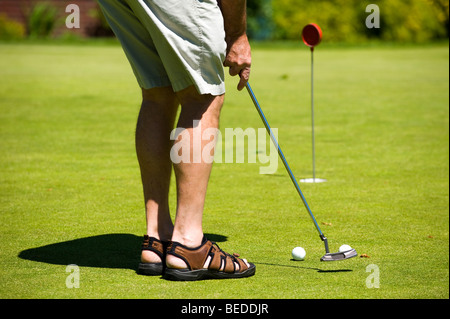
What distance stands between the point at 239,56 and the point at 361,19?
30.5m

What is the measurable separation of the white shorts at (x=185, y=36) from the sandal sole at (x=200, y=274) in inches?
29.9

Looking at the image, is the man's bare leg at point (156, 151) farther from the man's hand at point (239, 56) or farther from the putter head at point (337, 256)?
the putter head at point (337, 256)

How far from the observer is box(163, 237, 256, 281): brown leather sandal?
3193 millimetres

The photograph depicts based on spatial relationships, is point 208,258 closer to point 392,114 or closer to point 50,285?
point 50,285

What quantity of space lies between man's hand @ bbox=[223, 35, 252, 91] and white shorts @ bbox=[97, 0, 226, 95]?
125 mm

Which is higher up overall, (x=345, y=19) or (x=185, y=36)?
(x=345, y=19)

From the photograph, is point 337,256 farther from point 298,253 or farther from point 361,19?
point 361,19

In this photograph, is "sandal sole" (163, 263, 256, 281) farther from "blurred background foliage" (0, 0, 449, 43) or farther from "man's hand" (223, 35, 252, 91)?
"blurred background foliage" (0, 0, 449, 43)

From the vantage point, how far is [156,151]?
340 cm

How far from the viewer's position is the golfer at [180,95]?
124 inches

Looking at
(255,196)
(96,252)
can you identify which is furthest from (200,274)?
(255,196)

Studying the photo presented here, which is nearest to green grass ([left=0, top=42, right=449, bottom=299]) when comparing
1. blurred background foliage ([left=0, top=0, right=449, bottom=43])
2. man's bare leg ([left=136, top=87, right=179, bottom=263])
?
man's bare leg ([left=136, top=87, right=179, bottom=263])

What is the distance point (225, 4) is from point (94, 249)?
4.43 feet
